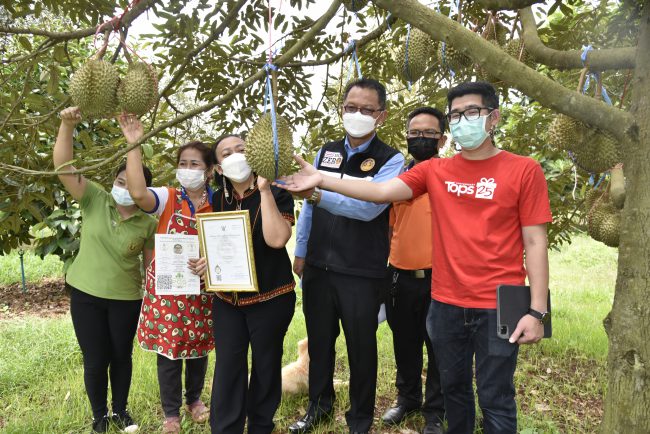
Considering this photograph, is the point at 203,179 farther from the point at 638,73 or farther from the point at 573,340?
the point at 573,340

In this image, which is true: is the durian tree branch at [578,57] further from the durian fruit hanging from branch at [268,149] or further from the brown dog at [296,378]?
the brown dog at [296,378]

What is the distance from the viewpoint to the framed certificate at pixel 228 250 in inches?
102

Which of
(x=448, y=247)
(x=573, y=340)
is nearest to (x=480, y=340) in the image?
(x=448, y=247)

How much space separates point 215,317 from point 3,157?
1380mm

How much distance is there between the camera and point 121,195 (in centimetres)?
308

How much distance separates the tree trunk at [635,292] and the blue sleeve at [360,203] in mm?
1195

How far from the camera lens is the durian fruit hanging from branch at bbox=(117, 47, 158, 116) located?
A: 1.85 metres

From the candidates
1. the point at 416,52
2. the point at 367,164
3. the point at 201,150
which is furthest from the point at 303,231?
the point at 416,52

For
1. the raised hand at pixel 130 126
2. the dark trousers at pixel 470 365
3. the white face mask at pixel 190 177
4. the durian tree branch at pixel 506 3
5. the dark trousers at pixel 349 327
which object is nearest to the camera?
the durian tree branch at pixel 506 3

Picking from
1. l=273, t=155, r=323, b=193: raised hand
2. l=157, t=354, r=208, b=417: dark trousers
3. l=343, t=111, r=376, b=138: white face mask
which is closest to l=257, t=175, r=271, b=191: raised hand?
l=273, t=155, r=323, b=193: raised hand

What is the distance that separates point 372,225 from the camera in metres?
2.87

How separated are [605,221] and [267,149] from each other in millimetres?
1626

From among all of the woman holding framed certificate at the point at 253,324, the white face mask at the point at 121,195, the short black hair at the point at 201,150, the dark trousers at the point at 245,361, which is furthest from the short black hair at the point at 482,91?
the white face mask at the point at 121,195

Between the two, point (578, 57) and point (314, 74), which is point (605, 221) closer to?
point (578, 57)
